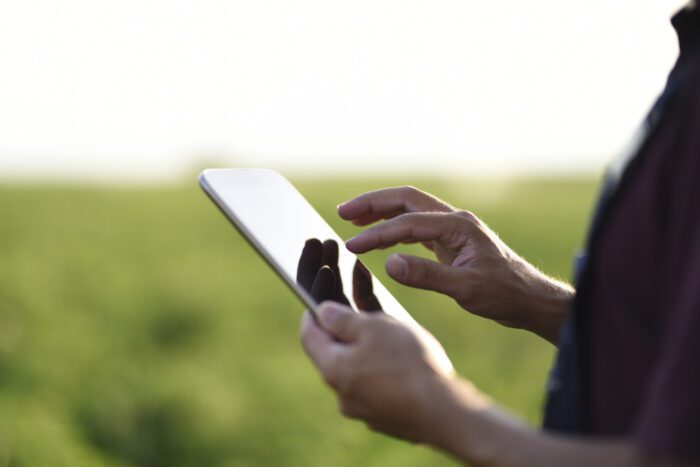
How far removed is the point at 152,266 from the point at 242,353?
3.59 m

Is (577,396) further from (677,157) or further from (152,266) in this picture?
(152,266)

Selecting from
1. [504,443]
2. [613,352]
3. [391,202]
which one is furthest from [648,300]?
[391,202]

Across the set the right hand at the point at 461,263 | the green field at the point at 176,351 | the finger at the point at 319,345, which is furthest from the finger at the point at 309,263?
the green field at the point at 176,351

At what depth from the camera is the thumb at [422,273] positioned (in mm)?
1938

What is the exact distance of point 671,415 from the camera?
1135mm

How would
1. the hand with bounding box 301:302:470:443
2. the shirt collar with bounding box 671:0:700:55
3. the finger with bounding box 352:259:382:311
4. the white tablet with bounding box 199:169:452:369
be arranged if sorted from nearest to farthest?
the hand with bounding box 301:302:470:443
the shirt collar with bounding box 671:0:700:55
the white tablet with bounding box 199:169:452:369
the finger with bounding box 352:259:382:311

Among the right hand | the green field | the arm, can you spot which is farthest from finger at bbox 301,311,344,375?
the green field

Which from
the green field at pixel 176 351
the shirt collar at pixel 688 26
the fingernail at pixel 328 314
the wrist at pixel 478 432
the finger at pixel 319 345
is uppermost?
the shirt collar at pixel 688 26

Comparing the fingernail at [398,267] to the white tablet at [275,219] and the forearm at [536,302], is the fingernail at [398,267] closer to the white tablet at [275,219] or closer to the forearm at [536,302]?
the white tablet at [275,219]

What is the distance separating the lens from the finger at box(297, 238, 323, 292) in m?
1.76

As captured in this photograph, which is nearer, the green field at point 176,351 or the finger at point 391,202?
the finger at point 391,202

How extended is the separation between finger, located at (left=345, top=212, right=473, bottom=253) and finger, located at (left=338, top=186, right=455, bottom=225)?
11cm

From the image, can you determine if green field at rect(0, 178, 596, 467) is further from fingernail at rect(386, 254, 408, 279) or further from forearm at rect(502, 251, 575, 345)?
fingernail at rect(386, 254, 408, 279)

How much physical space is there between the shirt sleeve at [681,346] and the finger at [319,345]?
45 centimetres
